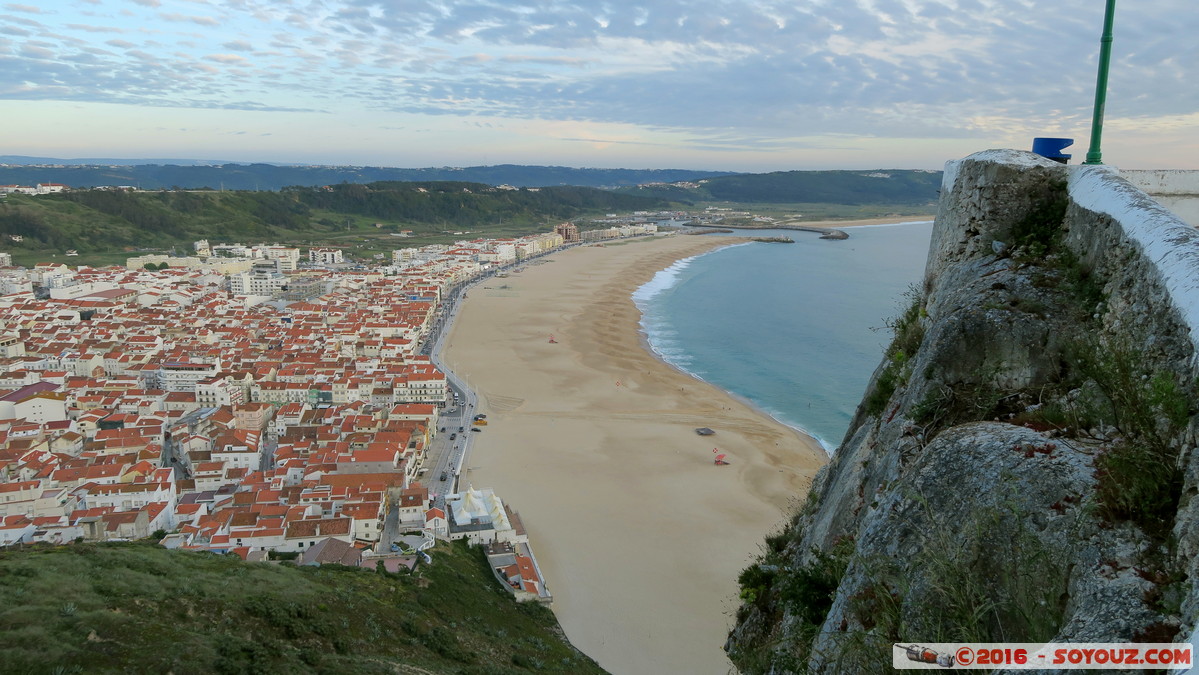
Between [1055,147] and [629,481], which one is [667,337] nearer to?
[629,481]

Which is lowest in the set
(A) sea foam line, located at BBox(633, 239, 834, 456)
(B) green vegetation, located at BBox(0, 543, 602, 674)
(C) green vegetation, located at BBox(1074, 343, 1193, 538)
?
Result: (A) sea foam line, located at BBox(633, 239, 834, 456)

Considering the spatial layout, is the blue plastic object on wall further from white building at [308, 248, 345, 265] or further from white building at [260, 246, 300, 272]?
white building at [308, 248, 345, 265]

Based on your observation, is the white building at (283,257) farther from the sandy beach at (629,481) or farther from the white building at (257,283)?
the sandy beach at (629,481)

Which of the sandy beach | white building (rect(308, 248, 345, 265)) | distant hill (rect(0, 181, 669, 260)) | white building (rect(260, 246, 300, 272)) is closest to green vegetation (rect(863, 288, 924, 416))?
the sandy beach

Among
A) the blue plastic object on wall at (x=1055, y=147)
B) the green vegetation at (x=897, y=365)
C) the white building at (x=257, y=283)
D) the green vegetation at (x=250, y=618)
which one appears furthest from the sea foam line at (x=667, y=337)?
the white building at (x=257, y=283)

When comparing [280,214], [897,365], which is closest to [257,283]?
[280,214]

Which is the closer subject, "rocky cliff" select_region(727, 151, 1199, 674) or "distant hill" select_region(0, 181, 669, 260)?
"rocky cliff" select_region(727, 151, 1199, 674)

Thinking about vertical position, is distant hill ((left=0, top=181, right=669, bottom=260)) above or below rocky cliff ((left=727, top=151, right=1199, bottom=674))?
below
